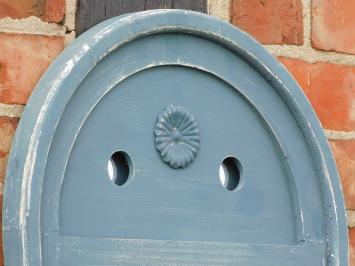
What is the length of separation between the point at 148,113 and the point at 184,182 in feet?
0.31

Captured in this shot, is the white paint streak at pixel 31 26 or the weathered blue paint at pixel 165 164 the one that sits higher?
the white paint streak at pixel 31 26

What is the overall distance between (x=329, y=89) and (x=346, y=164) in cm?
10

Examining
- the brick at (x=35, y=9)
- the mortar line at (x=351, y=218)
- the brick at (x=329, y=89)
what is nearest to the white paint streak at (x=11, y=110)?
the brick at (x=35, y=9)

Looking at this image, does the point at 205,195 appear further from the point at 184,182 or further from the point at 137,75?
the point at 137,75

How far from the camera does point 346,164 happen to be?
1.59 meters

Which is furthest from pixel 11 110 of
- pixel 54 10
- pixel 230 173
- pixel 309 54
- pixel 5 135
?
pixel 309 54

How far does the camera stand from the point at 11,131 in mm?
1318

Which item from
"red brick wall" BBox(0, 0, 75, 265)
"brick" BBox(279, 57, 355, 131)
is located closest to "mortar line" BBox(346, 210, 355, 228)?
"brick" BBox(279, 57, 355, 131)

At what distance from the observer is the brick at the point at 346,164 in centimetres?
158

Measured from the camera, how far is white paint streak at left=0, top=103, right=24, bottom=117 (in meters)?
1.32

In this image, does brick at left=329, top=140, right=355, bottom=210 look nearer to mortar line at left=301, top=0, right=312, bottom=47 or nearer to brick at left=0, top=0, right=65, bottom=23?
mortar line at left=301, top=0, right=312, bottom=47

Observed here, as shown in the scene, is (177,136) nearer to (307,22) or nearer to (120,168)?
(120,168)

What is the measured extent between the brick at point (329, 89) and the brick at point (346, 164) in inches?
0.9

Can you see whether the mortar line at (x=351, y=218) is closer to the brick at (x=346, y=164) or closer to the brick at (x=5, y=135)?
the brick at (x=346, y=164)
